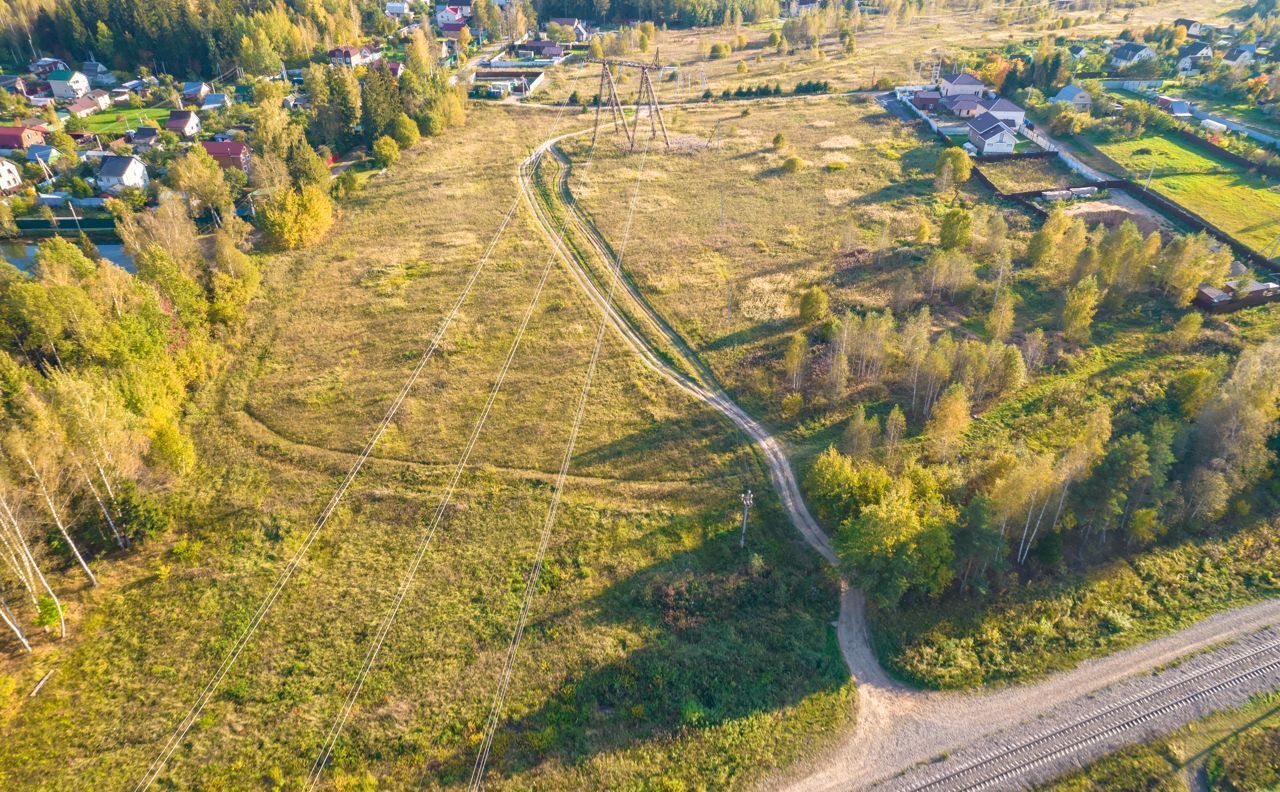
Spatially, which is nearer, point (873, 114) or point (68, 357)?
point (68, 357)

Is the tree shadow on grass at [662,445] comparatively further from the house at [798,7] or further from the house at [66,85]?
the house at [798,7]

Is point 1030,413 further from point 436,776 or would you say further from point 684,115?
point 684,115

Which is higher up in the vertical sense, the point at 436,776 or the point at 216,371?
the point at 216,371

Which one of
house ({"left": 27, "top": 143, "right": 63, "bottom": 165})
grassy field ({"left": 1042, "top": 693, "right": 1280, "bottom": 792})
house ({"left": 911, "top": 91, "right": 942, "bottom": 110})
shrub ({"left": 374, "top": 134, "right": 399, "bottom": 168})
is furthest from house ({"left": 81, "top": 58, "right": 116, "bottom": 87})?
grassy field ({"left": 1042, "top": 693, "right": 1280, "bottom": 792})

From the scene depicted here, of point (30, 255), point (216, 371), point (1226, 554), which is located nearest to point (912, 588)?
point (1226, 554)

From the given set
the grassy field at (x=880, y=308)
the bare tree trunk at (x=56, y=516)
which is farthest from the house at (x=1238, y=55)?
the bare tree trunk at (x=56, y=516)

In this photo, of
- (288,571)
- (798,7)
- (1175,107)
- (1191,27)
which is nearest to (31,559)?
(288,571)
